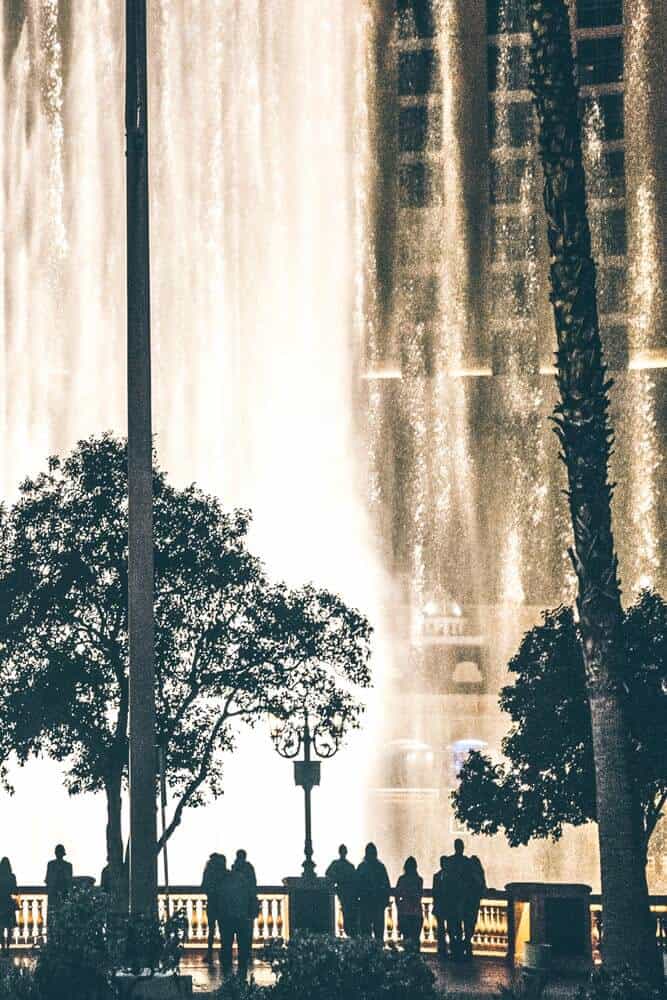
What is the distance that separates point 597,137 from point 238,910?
57630 millimetres

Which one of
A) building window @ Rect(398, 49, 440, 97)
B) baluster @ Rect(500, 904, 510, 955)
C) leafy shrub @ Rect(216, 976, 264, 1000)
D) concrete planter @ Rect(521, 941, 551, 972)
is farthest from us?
building window @ Rect(398, 49, 440, 97)

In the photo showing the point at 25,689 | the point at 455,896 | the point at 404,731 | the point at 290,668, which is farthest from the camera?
the point at 404,731

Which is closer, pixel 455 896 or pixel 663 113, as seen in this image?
pixel 455 896

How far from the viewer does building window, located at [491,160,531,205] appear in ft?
244

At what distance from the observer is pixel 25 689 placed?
2472 centimetres

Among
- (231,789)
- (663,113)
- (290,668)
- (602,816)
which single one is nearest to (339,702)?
(290,668)

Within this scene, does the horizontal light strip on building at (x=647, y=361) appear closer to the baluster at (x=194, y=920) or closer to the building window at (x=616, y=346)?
the building window at (x=616, y=346)

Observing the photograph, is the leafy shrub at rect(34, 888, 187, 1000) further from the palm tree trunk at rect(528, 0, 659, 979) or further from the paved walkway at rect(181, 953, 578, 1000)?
the paved walkway at rect(181, 953, 578, 1000)

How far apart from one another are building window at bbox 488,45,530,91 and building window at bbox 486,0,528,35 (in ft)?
2.36

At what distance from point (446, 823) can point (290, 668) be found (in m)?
39.7

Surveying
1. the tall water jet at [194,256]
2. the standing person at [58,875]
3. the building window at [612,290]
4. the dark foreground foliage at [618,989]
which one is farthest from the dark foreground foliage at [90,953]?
the building window at [612,290]

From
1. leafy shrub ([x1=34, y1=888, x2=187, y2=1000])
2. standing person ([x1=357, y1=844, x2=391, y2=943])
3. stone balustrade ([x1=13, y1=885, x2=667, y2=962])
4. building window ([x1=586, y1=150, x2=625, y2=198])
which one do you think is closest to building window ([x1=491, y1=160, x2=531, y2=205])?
building window ([x1=586, y1=150, x2=625, y2=198])

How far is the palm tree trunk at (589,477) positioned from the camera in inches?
593

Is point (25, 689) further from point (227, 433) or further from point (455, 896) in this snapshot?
point (227, 433)
